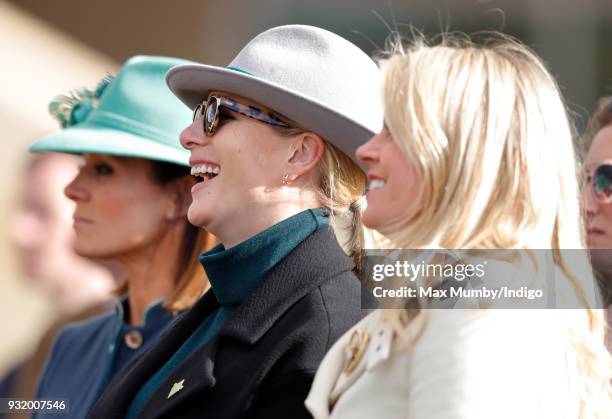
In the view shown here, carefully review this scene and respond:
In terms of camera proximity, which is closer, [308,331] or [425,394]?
[425,394]

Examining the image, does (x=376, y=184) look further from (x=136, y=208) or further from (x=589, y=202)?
(x=136, y=208)

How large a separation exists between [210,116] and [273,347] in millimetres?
714

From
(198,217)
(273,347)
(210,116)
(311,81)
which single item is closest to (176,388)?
(273,347)

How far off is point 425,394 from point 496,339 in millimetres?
156

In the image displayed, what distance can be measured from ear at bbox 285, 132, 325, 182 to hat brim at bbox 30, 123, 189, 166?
96cm

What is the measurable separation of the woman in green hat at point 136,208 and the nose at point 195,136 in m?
0.81

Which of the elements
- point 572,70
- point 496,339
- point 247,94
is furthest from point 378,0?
point 496,339

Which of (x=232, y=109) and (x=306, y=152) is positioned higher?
(x=232, y=109)

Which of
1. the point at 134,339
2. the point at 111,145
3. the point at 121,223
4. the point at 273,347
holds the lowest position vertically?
the point at 134,339

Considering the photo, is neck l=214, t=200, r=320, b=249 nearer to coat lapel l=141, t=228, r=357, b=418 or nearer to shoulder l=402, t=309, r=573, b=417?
coat lapel l=141, t=228, r=357, b=418

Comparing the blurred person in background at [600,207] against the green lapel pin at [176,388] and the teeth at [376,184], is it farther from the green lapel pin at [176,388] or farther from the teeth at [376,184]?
the green lapel pin at [176,388]

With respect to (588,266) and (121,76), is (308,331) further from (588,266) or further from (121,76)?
(121,76)

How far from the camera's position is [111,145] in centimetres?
377

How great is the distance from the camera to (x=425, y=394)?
1.90m
